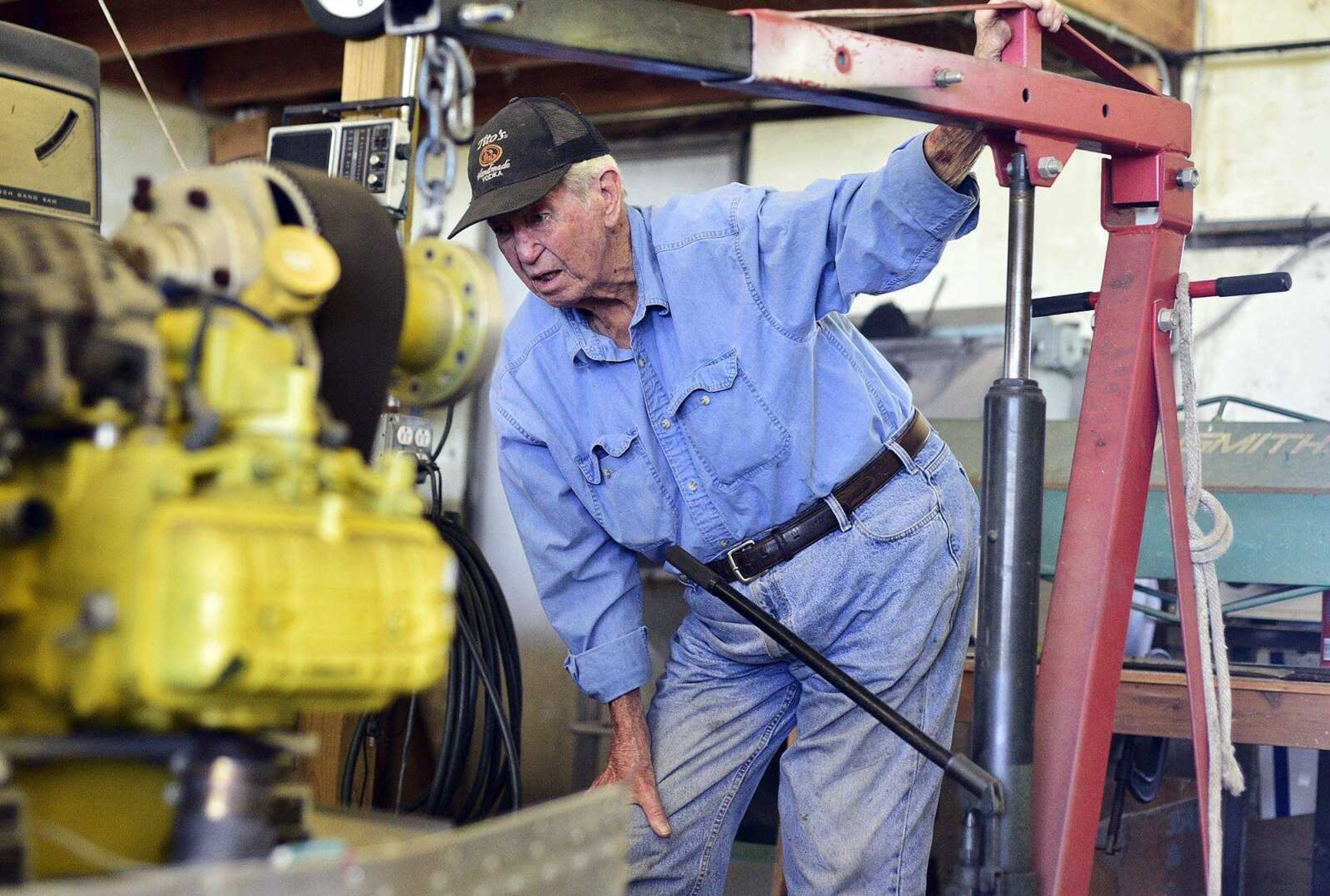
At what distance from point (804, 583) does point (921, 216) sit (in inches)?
20.0

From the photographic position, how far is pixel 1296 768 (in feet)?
11.1

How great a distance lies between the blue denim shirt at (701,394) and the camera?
1805mm

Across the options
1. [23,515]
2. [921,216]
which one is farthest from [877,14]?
[23,515]

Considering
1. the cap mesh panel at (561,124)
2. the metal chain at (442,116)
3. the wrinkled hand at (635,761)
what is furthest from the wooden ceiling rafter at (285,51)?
the metal chain at (442,116)

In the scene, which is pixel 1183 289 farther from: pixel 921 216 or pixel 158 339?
pixel 158 339

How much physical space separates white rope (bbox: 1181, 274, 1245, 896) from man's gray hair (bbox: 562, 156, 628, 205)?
2.39 feet

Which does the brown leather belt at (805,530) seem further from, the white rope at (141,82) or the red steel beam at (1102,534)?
the white rope at (141,82)

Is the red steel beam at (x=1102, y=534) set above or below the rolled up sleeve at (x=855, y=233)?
below

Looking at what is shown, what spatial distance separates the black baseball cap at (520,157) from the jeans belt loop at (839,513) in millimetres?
539

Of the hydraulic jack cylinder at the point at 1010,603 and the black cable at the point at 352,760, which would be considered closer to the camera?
the hydraulic jack cylinder at the point at 1010,603

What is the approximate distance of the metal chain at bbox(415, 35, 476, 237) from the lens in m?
1.02

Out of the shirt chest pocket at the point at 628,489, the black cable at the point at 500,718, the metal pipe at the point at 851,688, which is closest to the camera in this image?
the metal pipe at the point at 851,688

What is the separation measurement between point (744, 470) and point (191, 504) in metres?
1.14

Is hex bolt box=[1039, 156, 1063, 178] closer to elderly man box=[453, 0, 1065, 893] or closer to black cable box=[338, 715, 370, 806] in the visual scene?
elderly man box=[453, 0, 1065, 893]
